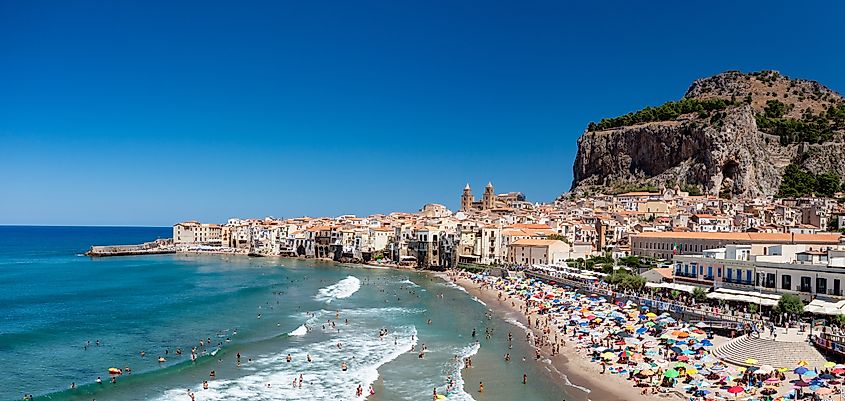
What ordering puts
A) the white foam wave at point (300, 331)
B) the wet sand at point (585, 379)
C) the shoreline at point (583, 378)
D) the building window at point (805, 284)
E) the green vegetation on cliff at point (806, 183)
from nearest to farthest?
the wet sand at point (585, 379), the shoreline at point (583, 378), the building window at point (805, 284), the white foam wave at point (300, 331), the green vegetation on cliff at point (806, 183)

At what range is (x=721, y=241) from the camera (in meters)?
54.8

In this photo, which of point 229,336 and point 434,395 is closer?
point 434,395

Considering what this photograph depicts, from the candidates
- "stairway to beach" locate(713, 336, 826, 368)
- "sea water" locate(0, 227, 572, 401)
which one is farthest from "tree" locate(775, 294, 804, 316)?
"sea water" locate(0, 227, 572, 401)

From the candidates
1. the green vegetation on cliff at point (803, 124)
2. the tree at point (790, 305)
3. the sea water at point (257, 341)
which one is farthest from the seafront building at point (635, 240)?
the green vegetation on cliff at point (803, 124)

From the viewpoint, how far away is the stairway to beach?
83.5 feet

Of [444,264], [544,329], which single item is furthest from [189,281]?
[544,329]

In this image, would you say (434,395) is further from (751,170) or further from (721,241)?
(751,170)

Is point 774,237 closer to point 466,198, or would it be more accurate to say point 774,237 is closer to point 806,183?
point 806,183

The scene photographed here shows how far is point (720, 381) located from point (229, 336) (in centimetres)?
2690

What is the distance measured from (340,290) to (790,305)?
38843 mm

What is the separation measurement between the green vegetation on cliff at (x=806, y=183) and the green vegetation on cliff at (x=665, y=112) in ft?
61.4

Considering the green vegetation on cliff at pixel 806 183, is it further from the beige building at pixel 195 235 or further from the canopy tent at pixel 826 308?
the beige building at pixel 195 235

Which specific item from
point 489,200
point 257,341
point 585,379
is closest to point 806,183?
point 489,200

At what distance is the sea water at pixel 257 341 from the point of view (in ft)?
89.2
